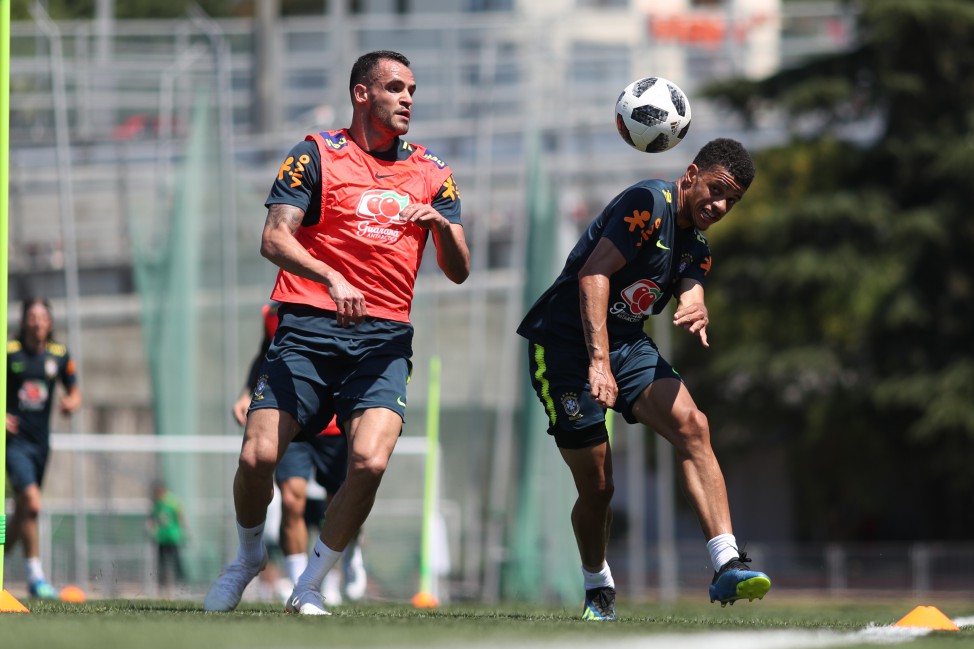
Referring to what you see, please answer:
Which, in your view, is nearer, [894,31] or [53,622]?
[53,622]

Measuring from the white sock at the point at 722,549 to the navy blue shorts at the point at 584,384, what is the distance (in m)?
0.72

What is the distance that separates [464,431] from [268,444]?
11.5 metres

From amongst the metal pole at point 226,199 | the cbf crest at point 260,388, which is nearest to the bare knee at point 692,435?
the cbf crest at point 260,388

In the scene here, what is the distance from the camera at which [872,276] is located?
95.6 feet

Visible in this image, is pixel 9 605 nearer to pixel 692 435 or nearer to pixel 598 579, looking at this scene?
pixel 598 579

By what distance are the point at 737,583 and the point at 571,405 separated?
1248 millimetres

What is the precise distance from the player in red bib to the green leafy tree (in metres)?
22.1

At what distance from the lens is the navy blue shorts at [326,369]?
6793mm

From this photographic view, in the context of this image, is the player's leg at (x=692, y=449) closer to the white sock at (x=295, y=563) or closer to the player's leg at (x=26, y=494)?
the white sock at (x=295, y=563)

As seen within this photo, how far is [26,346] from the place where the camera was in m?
11.5

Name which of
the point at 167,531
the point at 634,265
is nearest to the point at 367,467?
the point at 634,265

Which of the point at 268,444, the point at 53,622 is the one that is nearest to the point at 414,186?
the point at 268,444

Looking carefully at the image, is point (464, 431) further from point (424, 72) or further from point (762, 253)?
point (762, 253)

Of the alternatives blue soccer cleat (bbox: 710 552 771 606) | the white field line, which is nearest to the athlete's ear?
blue soccer cleat (bbox: 710 552 771 606)
